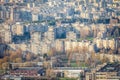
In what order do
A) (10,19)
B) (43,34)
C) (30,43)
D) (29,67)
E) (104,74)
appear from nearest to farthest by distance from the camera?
1. (104,74)
2. (29,67)
3. (30,43)
4. (43,34)
5. (10,19)

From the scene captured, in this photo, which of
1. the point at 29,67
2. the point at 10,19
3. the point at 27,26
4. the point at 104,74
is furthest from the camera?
the point at 10,19

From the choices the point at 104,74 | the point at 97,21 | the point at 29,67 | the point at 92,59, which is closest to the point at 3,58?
the point at 29,67

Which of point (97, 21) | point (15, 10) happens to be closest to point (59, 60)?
point (97, 21)

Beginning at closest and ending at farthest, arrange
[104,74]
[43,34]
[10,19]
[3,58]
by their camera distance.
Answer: [104,74]
[3,58]
[43,34]
[10,19]

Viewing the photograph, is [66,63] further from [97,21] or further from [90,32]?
[97,21]

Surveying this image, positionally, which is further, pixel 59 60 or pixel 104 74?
pixel 59 60

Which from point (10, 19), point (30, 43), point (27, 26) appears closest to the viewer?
point (30, 43)

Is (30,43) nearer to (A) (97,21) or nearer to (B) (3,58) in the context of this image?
(B) (3,58)

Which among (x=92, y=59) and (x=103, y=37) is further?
(x=103, y=37)
